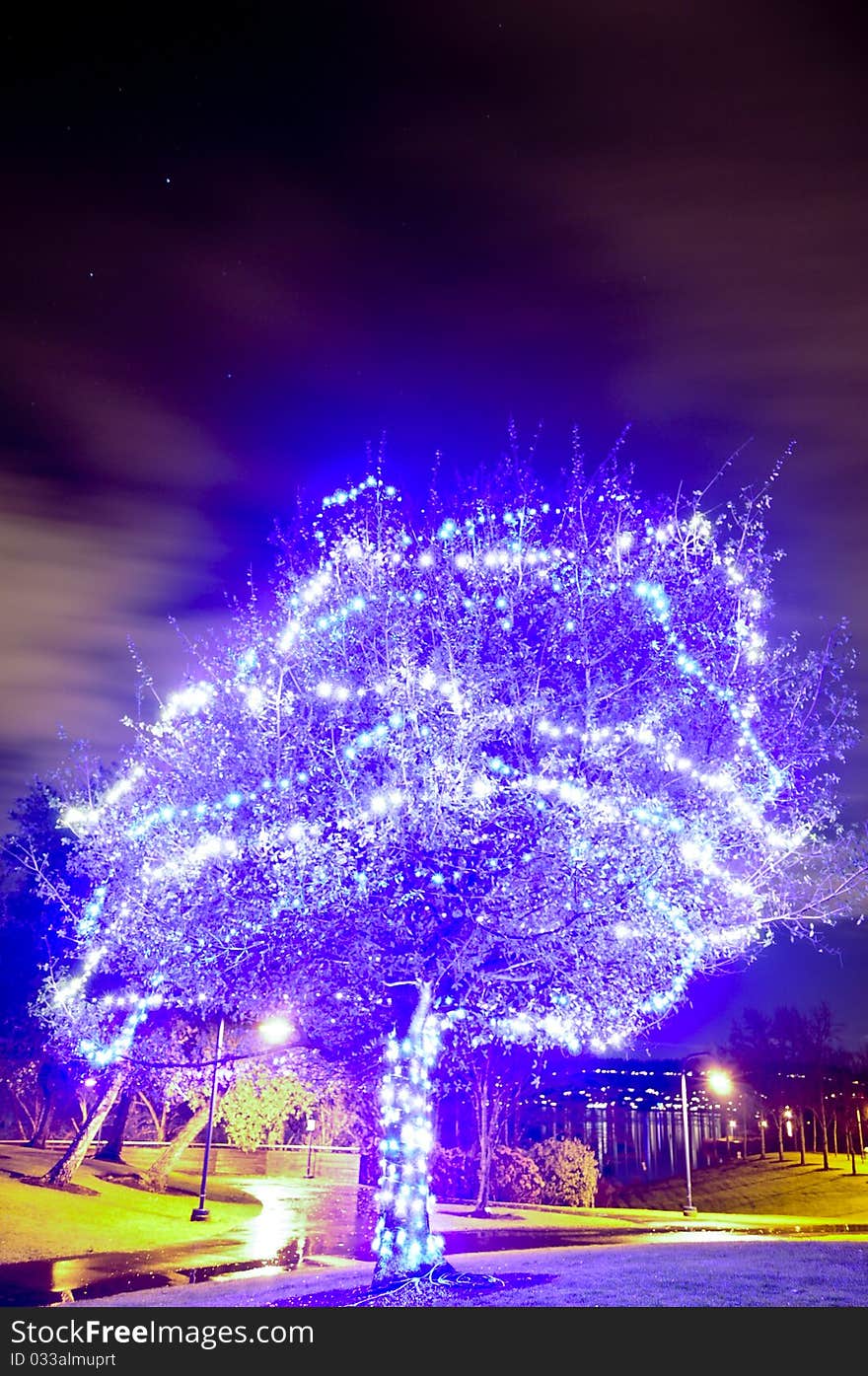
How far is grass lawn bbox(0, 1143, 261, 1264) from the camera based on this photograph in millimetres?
23800

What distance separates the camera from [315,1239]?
25062 mm

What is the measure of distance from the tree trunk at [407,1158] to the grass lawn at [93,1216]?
36.3ft

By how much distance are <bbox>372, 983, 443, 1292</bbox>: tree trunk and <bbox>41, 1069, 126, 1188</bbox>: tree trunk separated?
16.2 metres

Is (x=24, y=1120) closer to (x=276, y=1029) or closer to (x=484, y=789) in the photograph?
(x=276, y=1029)

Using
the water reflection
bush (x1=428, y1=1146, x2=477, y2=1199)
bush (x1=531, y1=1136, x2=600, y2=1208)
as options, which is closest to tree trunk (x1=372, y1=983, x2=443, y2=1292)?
the water reflection

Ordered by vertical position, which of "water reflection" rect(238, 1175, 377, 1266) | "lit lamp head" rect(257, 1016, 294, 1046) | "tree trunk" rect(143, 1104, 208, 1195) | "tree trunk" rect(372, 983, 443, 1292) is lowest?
"water reflection" rect(238, 1175, 377, 1266)

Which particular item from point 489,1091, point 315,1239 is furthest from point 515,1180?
Result: point 315,1239

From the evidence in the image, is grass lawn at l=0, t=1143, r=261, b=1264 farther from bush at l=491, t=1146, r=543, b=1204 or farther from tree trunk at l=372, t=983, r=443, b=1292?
tree trunk at l=372, t=983, r=443, b=1292

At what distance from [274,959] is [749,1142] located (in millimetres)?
94590

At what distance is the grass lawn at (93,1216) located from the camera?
2380cm
